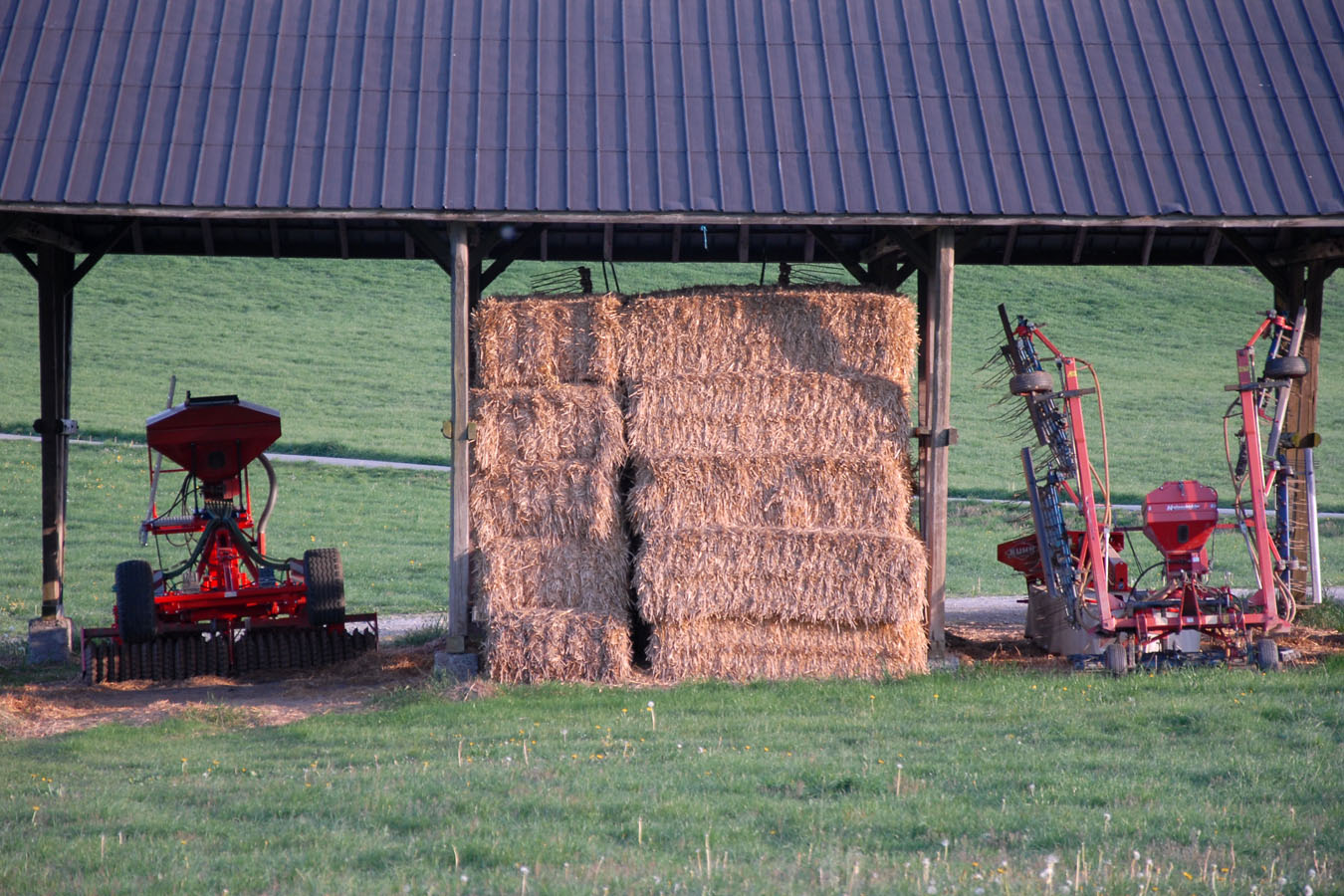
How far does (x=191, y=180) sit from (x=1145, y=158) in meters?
7.74

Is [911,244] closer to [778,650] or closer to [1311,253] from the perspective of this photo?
[778,650]

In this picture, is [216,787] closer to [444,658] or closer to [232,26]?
[444,658]

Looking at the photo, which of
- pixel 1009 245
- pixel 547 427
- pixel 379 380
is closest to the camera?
pixel 547 427

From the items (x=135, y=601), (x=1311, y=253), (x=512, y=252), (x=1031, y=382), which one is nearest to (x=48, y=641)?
Answer: (x=135, y=601)

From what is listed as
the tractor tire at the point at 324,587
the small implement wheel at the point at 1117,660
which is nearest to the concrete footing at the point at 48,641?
the tractor tire at the point at 324,587

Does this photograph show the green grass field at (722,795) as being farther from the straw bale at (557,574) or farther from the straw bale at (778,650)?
the straw bale at (557,574)

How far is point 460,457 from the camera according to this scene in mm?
10375

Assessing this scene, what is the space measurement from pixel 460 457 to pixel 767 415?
2537 mm

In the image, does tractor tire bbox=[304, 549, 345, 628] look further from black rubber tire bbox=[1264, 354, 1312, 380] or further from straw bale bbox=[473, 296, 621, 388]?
black rubber tire bbox=[1264, 354, 1312, 380]

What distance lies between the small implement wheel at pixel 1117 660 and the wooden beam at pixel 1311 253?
477cm

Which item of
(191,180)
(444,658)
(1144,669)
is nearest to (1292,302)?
(1144,669)

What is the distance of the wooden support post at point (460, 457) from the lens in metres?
10.3

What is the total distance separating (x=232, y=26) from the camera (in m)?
11.4

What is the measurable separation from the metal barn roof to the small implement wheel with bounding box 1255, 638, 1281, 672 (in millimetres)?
3362
